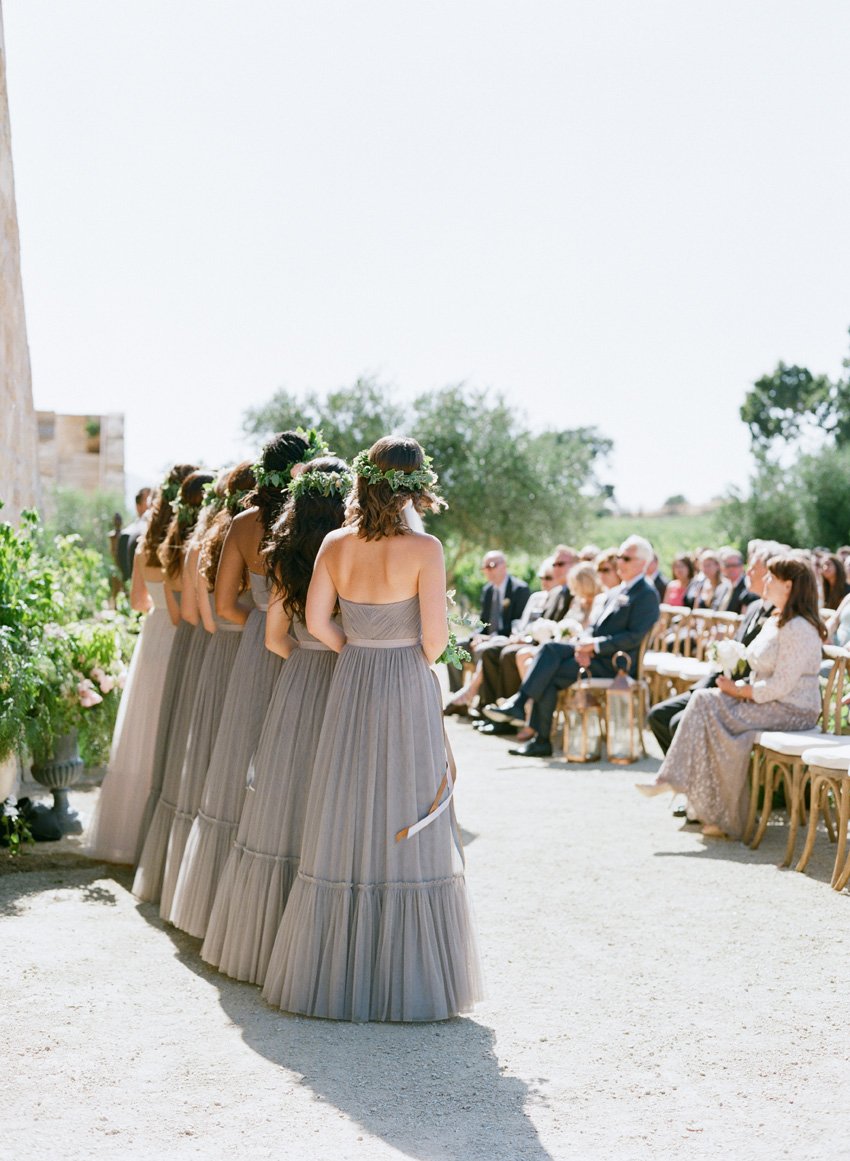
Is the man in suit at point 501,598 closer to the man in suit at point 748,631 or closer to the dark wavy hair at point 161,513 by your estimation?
the man in suit at point 748,631

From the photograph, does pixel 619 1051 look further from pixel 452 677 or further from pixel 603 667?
pixel 452 677

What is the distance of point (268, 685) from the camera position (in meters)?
5.29

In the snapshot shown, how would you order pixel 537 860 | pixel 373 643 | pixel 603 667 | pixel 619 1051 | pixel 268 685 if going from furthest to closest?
pixel 603 667, pixel 537 860, pixel 268 685, pixel 373 643, pixel 619 1051

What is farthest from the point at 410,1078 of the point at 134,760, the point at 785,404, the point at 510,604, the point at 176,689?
the point at 785,404

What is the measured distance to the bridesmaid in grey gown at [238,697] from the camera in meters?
5.28

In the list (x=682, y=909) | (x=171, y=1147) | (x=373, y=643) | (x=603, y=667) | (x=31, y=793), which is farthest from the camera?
(x=603, y=667)

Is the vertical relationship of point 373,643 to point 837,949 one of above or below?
above

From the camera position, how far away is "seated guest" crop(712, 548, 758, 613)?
13414mm

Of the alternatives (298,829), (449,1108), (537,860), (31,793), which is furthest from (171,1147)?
(31,793)

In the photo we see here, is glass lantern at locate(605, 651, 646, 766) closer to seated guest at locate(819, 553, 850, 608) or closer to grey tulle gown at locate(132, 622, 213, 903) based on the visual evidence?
seated guest at locate(819, 553, 850, 608)

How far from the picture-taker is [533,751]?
10.8 meters

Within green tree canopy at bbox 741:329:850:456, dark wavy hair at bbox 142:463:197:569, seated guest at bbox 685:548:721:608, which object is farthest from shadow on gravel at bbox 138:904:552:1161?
green tree canopy at bbox 741:329:850:456

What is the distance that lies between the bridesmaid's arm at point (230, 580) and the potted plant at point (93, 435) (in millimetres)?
25367

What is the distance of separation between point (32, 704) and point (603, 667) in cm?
556
